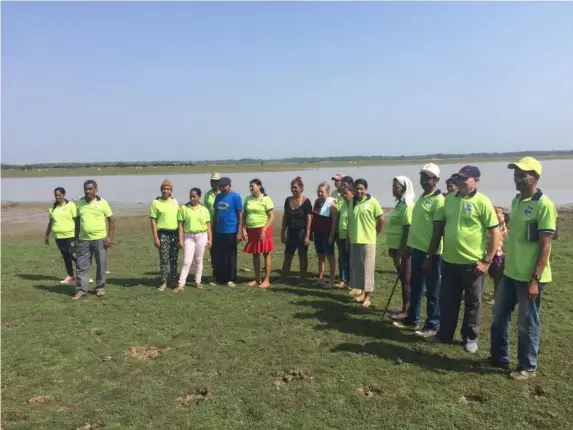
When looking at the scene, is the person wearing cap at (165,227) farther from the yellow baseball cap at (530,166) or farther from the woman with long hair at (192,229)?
the yellow baseball cap at (530,166)

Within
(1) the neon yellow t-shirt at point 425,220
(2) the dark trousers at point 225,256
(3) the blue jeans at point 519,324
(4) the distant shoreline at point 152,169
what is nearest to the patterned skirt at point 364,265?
(1) the neon yellow t-shirt at point 425,220

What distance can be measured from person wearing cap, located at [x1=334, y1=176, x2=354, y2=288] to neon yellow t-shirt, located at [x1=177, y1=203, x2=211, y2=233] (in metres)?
2.47

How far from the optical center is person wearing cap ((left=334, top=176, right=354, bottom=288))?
773 centimetres

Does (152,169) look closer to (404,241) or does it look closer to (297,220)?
(297,220)

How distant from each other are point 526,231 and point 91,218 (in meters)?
6.81

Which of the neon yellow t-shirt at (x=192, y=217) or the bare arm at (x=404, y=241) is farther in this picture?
the neon yellow t-shirt at (x=192, y=217)

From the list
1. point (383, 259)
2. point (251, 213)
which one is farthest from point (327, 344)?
point (383, 259)

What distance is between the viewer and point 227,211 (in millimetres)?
8656

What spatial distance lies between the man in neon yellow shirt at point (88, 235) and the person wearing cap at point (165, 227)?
875mm

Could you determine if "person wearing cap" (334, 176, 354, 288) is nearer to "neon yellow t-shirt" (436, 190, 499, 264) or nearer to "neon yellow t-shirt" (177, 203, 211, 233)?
"neon yellow t-shirt" (177, 203, 211, 233)

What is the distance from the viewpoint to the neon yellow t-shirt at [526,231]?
4.36m

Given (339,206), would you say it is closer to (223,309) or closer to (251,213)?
(251,213)

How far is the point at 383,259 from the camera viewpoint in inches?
442

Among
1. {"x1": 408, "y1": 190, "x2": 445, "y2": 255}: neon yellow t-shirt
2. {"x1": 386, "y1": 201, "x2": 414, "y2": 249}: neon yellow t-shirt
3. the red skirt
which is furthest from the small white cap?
the red skirt
